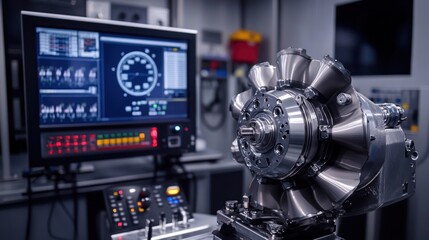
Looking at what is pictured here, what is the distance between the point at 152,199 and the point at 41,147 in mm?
375

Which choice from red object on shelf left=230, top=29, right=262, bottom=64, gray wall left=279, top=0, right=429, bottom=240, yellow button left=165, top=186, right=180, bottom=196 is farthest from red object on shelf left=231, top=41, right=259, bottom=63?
yellow button left=165, top=186, right=180, bottom=196

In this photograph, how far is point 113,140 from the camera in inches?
43.6

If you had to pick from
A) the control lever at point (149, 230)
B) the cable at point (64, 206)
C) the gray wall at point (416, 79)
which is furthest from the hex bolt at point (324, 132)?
the gray wall at point (416, 79)

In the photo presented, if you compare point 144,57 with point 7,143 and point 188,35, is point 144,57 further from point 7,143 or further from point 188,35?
point 7,143

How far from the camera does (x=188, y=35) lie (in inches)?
48.0

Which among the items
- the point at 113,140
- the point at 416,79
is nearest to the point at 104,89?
the point at 113,140

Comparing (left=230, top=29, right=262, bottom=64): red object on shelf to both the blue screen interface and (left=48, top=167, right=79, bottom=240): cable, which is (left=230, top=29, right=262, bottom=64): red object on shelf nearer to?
the blue screen interface

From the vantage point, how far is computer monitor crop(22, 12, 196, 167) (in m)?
1.00

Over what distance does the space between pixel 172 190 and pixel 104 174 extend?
0.28 m

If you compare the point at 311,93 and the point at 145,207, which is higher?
the point at 311,93

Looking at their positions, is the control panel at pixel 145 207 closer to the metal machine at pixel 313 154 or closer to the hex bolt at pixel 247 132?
the metal machine at pixel 313 154

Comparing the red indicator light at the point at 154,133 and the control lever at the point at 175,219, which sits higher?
the red indicator light at the point at 154,133

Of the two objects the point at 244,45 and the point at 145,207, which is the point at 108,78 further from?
the point at 244,45

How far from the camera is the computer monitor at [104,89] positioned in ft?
3.28
